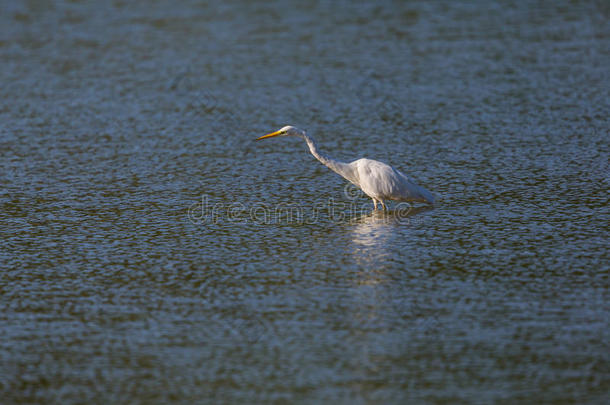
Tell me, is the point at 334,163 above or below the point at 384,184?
above

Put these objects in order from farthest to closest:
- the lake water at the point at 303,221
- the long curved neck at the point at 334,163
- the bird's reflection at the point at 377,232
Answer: the long curved neck at the point at 334,163
the bird's reflection at the point at 377,232
the lake water at the point at 303,221

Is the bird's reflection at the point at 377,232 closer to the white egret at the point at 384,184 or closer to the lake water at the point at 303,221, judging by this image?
the lake water at the point at 303,221

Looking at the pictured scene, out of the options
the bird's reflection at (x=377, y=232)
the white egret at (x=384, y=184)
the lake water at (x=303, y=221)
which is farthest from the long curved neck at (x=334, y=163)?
the bird's reflection at (x=377, y=232)

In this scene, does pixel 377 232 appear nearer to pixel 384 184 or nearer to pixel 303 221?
pixel 384 184

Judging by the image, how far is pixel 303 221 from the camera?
10.7 meters

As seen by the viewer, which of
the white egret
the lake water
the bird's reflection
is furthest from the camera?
the white egret

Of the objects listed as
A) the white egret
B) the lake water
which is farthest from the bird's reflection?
the white egret

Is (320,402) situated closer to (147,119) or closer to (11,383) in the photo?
(11,383)

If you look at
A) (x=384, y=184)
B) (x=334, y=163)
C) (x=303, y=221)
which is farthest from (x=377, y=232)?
(x=334, y=163)

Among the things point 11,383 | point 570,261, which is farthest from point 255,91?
point 11,383

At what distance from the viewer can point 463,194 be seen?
1138 centimetres

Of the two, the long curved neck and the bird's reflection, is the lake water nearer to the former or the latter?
the bird's reflection

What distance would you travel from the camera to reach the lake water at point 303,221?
682cm

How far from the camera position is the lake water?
22.4ft
